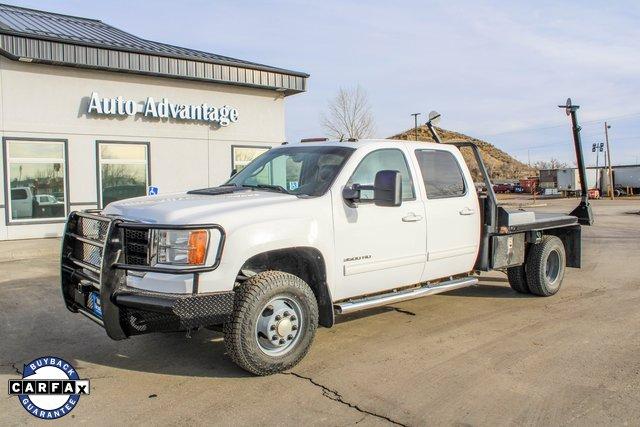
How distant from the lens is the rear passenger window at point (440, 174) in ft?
20.2

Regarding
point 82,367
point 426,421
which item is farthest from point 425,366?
point 82,367

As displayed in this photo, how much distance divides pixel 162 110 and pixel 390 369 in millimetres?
13583

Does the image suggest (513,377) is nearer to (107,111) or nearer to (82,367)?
(82,367)

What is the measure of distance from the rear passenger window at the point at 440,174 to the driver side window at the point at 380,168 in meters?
0.24

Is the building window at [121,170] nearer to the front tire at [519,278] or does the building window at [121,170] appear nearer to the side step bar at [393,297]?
the front tire at [519,278]

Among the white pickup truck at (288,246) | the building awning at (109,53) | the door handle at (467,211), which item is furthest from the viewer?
the building awning at (109,53)

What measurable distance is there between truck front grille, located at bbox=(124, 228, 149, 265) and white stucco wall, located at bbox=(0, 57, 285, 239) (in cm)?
1174

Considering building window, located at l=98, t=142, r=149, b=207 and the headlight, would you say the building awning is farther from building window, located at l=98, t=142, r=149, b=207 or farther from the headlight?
the headlight

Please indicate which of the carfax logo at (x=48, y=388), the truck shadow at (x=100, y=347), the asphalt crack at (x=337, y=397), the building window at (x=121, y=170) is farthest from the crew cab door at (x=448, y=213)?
the building window at (x=121, y=170)

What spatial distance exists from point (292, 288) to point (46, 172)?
12.6m

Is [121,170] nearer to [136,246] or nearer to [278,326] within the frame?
[136,246]

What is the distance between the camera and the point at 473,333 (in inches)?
233

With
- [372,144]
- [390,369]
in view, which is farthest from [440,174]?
[390,369]

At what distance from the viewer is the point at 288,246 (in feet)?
15.5
